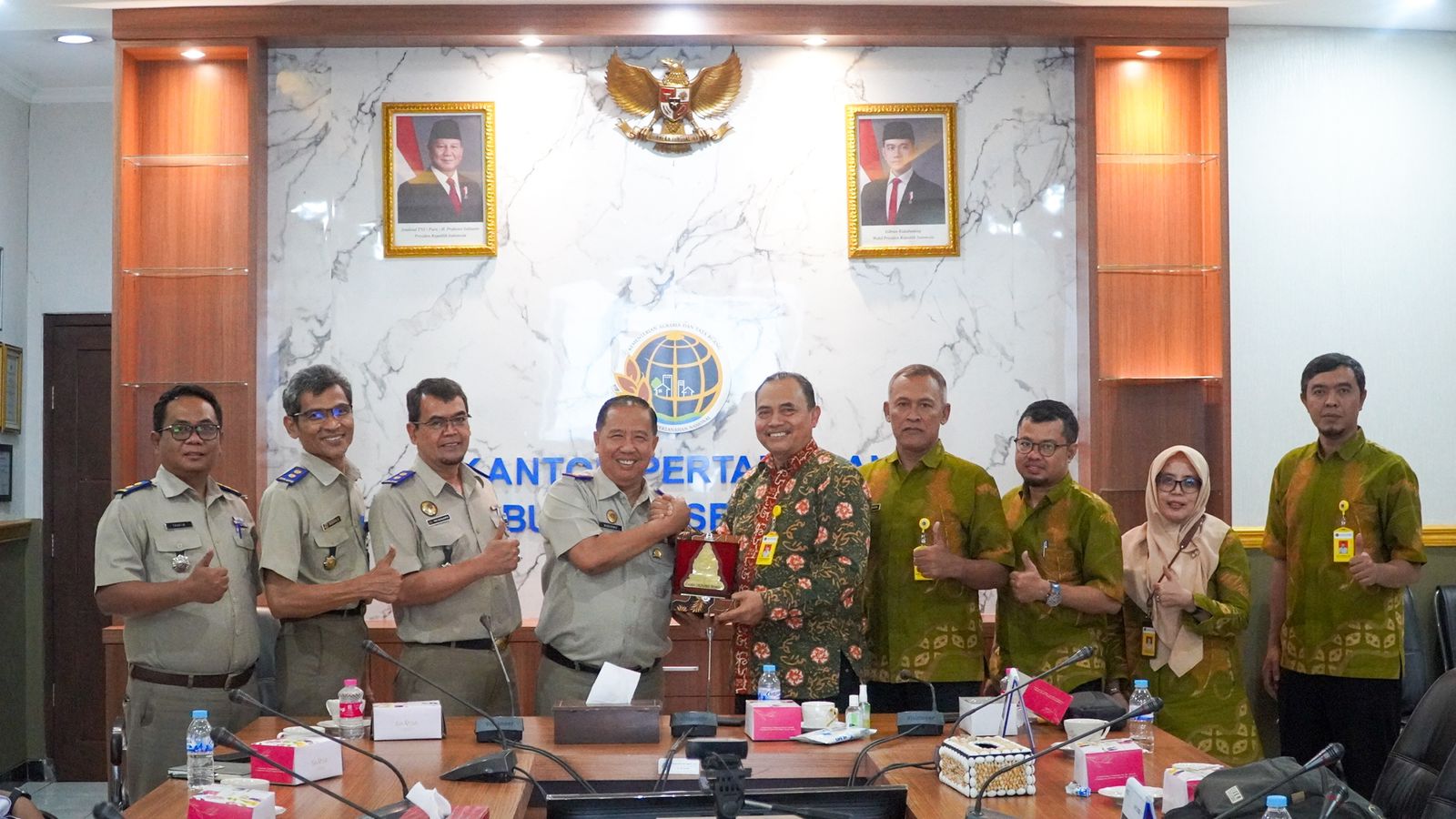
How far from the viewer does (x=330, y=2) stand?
17.0 feet

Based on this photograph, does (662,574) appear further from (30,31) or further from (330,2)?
(30,31)

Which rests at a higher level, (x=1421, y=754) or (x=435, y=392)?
(x=435, y=392)

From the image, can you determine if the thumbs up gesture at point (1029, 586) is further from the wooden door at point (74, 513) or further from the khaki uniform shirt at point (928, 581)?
the wooden door at point (74, 513)

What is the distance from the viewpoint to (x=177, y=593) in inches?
151

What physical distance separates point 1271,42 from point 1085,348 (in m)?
1.53

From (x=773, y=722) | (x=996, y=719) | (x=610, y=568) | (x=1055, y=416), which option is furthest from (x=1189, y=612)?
(x=610, y=568)

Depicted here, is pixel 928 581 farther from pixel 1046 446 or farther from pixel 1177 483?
pixel 1177 483

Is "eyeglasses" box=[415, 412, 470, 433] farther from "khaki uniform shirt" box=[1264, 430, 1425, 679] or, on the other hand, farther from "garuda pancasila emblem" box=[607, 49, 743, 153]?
"khaki uniform shirt" box=[1264, 430, 1425, 679]

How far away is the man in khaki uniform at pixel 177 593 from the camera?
3.90m

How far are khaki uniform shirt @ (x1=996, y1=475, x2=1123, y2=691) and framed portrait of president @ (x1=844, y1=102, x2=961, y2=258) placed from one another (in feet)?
4.69

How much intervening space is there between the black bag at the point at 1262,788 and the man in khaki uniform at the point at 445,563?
2.17 m

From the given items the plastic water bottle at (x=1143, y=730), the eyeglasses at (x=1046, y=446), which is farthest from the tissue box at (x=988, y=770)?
the eyeglasses at (x=1046, y=446)

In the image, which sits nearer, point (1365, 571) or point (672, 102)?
point (1365, 571)

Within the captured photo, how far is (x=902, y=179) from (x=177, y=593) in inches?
123
